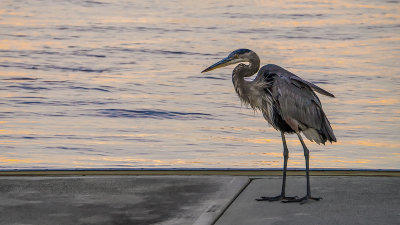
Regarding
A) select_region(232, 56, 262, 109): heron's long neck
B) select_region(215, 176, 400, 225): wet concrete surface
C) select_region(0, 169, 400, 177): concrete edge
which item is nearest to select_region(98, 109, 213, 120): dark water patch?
select_region(0, 169, 400, 177): concrete edge

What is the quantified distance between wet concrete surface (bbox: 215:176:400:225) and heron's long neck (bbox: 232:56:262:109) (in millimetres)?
818

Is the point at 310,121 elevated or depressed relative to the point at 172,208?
elevated

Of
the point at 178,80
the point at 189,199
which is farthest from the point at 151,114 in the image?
the point at 189,199

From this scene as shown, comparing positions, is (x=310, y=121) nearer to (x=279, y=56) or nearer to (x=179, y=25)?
(x=279, y=56)

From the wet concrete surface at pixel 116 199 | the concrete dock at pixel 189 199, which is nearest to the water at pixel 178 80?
the concrete dock at pixel 189 199

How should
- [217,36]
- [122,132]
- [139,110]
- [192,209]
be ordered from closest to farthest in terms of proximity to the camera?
1. [192,209]
2. [122,132]
3. [139,110]
4. [217,36]

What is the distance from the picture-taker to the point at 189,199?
7.28 meters

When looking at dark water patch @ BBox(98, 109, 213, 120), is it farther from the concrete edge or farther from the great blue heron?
the great blue heron

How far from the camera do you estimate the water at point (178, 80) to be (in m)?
11.4

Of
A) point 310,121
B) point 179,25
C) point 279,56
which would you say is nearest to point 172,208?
point 310,121

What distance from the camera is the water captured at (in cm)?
1138

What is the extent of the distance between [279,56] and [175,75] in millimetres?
2669

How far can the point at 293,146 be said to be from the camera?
11508 millimetres

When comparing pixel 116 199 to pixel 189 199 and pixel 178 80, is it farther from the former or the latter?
pixel 178 80
